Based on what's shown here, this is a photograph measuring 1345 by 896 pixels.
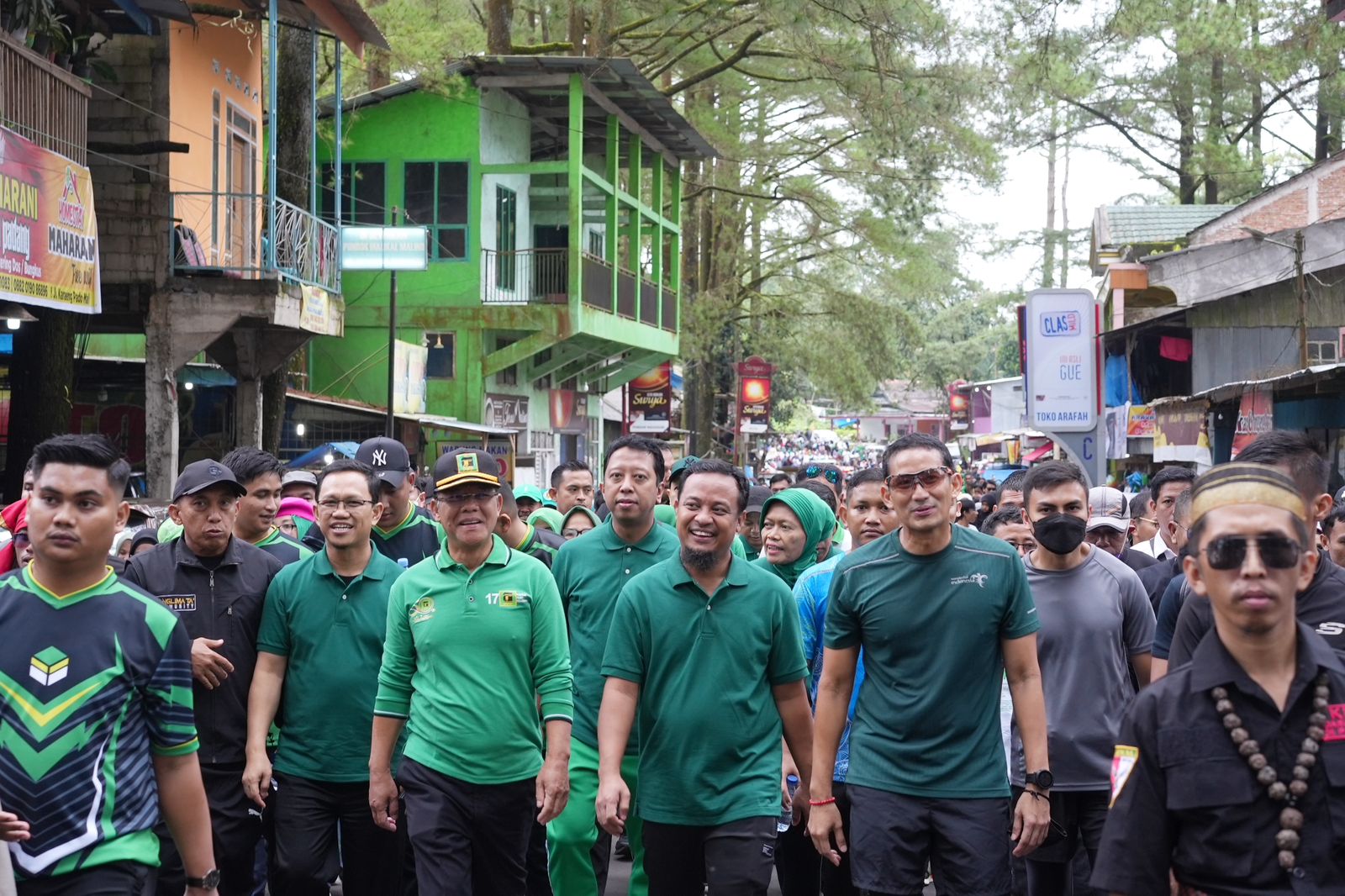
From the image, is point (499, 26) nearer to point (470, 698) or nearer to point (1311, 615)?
point (470, 698)

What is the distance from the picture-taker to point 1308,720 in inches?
134

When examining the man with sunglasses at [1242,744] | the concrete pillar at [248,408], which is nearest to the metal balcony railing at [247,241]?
the concrete pillar at [248,408]

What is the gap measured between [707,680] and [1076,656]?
1.72 metres

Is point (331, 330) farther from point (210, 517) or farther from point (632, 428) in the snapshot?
point (632, 428)

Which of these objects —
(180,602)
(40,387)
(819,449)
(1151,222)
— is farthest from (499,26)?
(819,449)

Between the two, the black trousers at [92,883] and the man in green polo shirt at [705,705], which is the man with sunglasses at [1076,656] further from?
the black trousers at [92,883]

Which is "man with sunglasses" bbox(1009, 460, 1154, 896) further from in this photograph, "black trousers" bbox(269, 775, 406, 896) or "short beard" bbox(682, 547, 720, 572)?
"black trousers" bbox(269, 775, 406, 896)

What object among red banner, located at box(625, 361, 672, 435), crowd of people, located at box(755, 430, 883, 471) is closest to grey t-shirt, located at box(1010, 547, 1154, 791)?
red banner, located at box(625, 361, 672, 435)

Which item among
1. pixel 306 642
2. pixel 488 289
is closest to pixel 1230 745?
pixel 306 642

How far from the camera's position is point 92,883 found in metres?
4.39

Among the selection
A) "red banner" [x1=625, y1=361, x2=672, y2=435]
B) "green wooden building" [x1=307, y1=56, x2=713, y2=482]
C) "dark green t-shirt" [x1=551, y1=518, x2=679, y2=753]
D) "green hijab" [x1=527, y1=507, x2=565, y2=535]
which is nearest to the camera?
"dark green t-shirt" [x1=551, y1=518, x2=679, y2=753]

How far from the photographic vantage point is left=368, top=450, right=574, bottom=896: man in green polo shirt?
20.0ft

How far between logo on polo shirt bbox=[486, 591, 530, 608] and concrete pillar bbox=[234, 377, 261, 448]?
14.2m

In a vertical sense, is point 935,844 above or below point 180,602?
below
